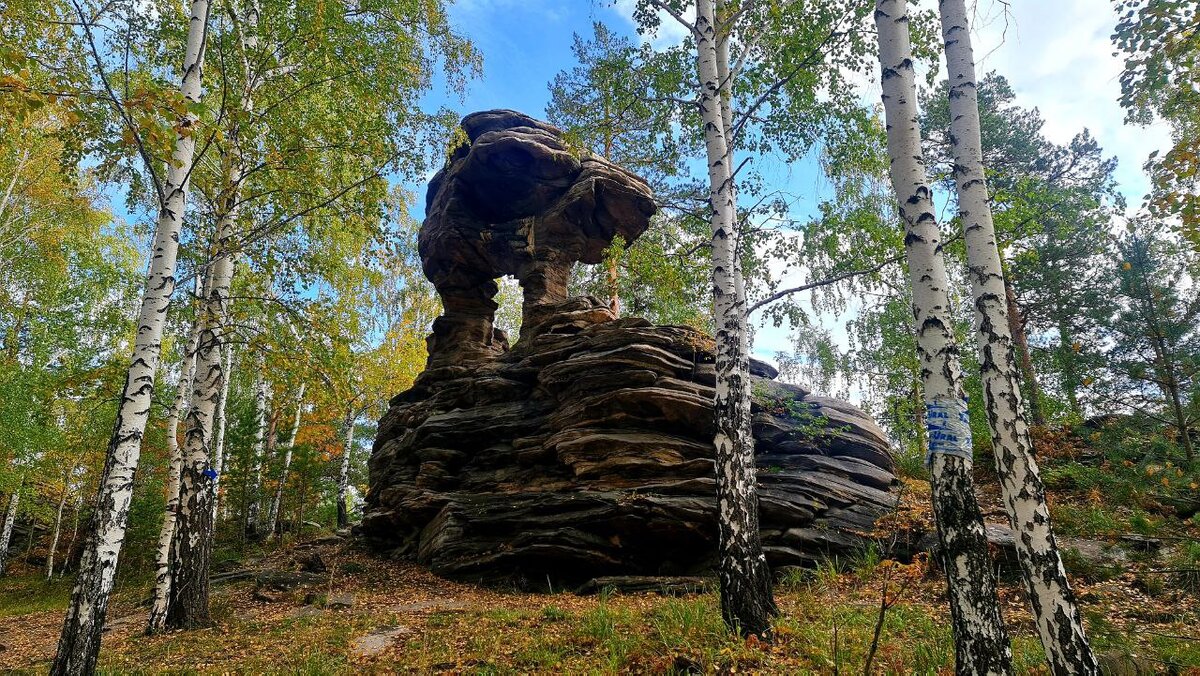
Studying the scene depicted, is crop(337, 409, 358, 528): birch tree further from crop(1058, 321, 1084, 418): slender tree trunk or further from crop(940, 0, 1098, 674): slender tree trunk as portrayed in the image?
crop(1058, 321, 1084, 418): slender tree trunk

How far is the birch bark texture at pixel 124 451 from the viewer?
16.7ft

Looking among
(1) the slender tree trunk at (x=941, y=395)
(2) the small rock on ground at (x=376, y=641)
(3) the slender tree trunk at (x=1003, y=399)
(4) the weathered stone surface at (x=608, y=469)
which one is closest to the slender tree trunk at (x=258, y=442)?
(4) the weathered stone surface at (x=608, y=469)

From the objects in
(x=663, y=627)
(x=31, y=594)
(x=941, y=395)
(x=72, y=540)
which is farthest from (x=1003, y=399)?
(x=72, y=540)

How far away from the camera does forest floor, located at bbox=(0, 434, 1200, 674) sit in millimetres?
4914

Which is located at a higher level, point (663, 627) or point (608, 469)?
point (608, 469)

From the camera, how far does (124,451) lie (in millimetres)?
5418

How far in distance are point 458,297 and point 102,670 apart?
1390 cm

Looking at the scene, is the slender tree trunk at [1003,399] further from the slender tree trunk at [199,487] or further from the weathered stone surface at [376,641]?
the slender tree trunk at [199,487]

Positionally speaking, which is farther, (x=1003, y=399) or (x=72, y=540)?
(x=72, y=540)

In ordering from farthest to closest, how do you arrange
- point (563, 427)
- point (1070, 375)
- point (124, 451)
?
point (1070, 375) → point (563, 427) → point (124, 451)

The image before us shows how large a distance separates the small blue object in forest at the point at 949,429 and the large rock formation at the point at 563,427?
6.91 metres

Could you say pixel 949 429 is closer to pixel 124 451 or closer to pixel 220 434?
pixel 124 451

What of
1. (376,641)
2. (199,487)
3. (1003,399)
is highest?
(1003,399)

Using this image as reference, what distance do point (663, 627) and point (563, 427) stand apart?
6969 millimetres
